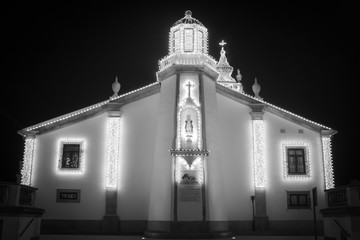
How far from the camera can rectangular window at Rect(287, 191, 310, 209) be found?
2393 centimetres

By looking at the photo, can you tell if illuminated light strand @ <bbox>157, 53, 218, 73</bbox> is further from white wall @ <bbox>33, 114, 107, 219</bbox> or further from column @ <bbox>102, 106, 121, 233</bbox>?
white wall @ <bbox>33, 114, 107, 219</bbox>

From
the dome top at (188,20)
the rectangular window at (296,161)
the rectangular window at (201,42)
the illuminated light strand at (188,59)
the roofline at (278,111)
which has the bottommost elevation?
the rectangular window at (296,161)

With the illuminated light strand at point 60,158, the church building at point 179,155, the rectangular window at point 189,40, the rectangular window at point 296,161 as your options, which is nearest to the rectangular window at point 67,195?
the church building at point 179,155

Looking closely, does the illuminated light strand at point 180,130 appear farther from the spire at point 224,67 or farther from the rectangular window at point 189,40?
the spire at point 224,67

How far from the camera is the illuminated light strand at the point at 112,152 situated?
922 inches

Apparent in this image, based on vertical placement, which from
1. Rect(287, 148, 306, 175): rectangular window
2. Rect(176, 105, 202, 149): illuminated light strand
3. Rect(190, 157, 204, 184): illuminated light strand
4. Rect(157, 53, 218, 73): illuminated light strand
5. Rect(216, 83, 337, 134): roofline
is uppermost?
Rect(157, 53, 218, 73): illuminated light strand

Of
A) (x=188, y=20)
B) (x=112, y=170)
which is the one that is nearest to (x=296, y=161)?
(x=188, y=20)

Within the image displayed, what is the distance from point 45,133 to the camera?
24312mm

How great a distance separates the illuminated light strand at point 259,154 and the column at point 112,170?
27.6ft

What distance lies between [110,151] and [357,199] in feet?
46.4

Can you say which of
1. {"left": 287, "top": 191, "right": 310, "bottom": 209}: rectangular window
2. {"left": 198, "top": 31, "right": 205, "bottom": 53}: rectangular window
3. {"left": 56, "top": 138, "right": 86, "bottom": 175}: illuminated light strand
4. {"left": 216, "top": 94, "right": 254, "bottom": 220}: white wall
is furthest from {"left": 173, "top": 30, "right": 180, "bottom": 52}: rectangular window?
{"left": 287, "top": 191, "right": 310, "bottom": 209}: rectangular window

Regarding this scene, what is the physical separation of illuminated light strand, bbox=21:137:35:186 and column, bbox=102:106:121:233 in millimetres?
4535

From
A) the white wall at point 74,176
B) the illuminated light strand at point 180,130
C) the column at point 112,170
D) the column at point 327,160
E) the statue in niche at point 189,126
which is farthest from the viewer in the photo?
the column at point 327,160

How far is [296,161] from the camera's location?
2462 cm
